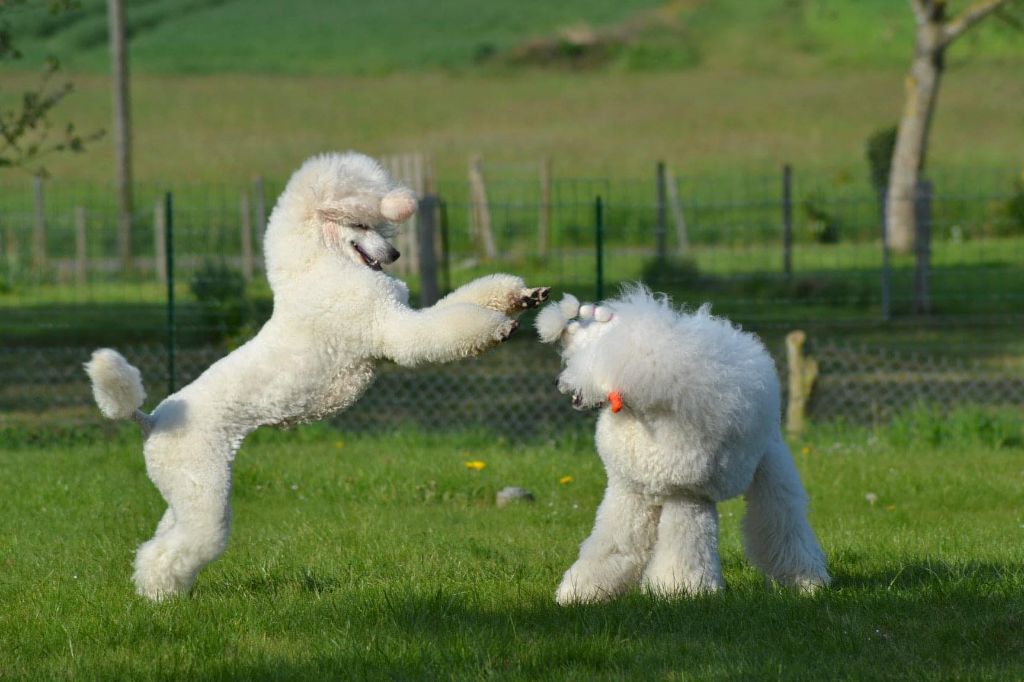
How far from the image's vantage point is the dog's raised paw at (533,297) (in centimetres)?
493

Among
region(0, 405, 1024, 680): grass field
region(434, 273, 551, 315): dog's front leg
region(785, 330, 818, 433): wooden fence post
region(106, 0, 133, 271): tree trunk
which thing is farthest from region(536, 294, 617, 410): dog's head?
region(106, 0, 133, 271): tree trunk

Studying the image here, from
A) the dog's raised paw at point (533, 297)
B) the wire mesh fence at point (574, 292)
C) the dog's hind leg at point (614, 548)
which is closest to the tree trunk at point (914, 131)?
the wire mesh fence at point (574, 292)

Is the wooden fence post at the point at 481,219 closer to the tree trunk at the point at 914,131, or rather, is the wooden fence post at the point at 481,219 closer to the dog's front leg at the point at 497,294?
the tree trunk at the point at 914,131

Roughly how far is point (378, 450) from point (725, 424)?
536 cm

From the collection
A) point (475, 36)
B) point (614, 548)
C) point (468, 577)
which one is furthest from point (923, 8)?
point (475, 36)

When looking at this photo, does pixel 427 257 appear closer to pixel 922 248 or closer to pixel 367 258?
pixel 922 248

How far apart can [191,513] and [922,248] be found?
551 inches

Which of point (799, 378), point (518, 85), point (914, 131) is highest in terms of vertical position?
point (518, 85)

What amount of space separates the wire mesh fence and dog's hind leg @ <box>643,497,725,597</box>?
213 inches

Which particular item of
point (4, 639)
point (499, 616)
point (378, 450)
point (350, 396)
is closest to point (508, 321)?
point (350, 396)

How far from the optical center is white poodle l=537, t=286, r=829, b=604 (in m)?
5.18

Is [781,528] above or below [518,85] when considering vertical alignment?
below

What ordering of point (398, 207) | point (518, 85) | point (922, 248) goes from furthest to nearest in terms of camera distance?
point (518, 85)
point (922, 248)
point (398, 207)

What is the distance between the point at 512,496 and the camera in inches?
345
